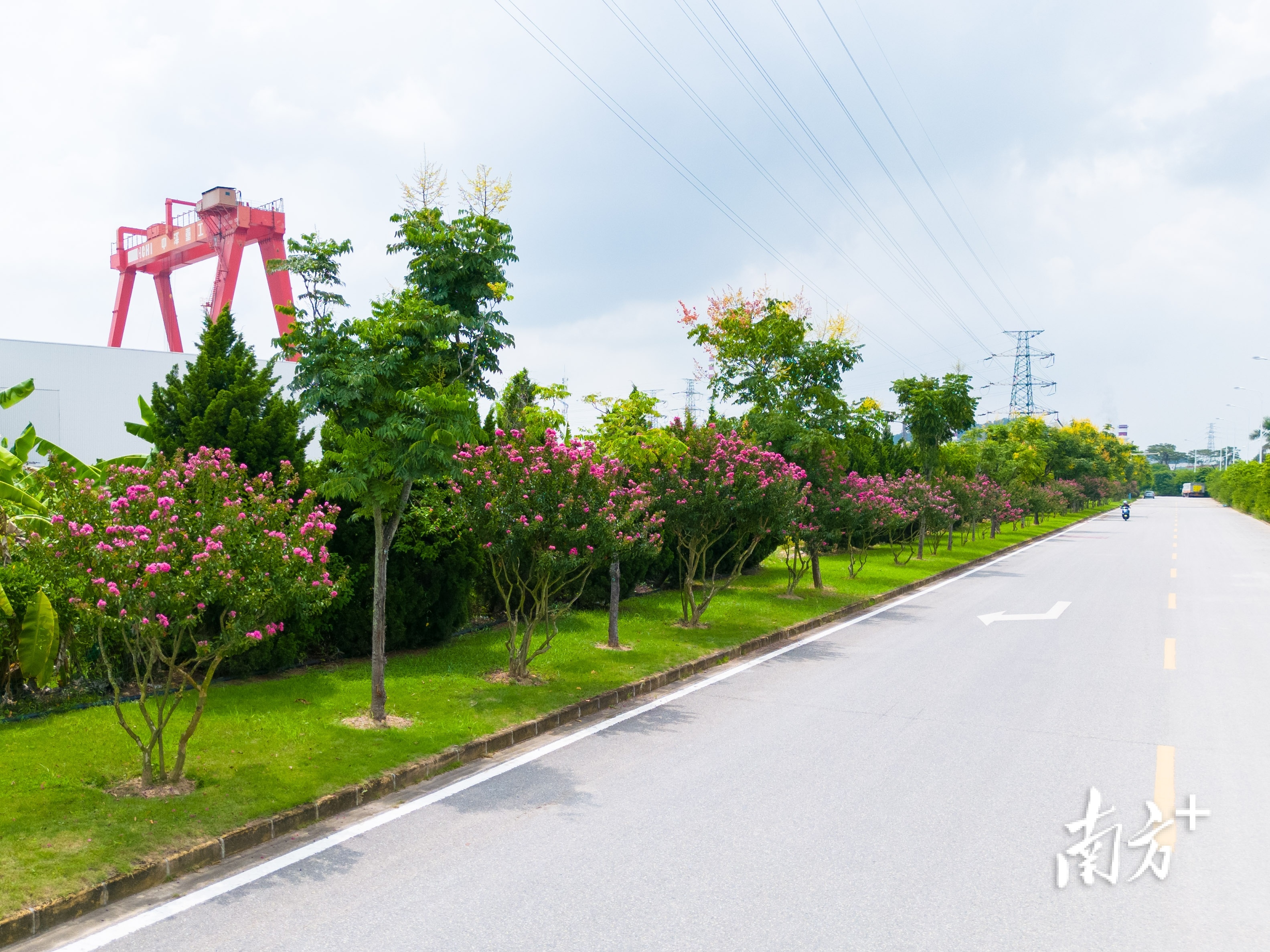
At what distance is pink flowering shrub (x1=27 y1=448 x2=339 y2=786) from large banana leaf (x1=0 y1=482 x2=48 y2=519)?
2.91m

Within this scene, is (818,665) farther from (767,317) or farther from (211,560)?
(767,317)

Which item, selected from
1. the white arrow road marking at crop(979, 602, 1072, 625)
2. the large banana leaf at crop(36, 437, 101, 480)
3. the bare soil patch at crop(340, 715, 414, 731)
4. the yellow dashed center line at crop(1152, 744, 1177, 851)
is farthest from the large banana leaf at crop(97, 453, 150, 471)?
the white arrow road marking at crop(979, 602, 1072, 625)

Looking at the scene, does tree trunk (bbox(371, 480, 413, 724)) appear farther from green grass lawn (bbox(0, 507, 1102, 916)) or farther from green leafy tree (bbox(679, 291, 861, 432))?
green leafy tree (bbox(679, 291, 861, 432))

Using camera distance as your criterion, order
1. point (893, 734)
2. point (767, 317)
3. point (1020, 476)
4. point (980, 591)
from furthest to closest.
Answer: point (1020, 476) → point (980, 591) → point (767, 317) → point (893, 734)

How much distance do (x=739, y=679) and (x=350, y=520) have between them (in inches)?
185

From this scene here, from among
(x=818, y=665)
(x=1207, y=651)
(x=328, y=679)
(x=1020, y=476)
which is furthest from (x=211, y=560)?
(x=1020, y=476)

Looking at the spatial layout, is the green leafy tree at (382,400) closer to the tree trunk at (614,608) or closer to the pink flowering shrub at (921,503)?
the tree trunk at (614,608)

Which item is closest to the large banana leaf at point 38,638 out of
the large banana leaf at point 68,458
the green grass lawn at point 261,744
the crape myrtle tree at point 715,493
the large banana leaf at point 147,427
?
the green grass lawn at point 261,744

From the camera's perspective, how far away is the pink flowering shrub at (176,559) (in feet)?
16.4

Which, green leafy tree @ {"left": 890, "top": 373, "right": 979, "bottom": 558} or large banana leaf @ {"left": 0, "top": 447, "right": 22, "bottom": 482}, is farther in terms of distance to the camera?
green leafy tree @ {"left": 890, "top": 373, "right": 979, "bottom": 558}

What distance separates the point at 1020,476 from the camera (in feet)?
144

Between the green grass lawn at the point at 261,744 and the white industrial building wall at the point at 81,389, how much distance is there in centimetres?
2082

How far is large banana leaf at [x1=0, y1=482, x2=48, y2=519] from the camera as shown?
8062 millimetres

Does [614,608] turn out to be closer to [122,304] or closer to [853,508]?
[853,508]
